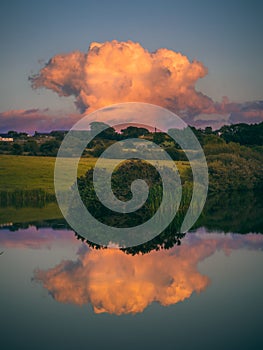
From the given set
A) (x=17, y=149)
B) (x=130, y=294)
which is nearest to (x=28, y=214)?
(x=130, y=294)

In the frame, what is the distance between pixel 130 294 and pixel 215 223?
10.0 m

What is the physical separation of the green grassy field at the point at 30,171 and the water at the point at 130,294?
15.4m

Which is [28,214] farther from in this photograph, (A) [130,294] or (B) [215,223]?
(A) [130,294]

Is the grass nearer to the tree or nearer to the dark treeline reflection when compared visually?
the dark treeline reflection

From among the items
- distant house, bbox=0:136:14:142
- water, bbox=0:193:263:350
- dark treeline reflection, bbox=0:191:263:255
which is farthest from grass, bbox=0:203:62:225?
distant house, bbox=0:136:14:142

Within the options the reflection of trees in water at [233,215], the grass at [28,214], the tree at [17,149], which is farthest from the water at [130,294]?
the tree at [17,149]

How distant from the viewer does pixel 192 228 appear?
1848 centimetres

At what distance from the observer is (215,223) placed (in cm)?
1989

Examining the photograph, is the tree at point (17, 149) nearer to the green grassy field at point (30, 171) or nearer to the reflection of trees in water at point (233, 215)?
the green grassy field at point (30, 171)

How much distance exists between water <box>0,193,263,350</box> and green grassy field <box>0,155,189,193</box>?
15405mm

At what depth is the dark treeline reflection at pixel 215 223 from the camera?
15.3 m

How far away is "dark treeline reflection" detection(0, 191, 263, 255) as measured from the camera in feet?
50.3

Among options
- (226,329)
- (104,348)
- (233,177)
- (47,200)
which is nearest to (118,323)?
(104,348)

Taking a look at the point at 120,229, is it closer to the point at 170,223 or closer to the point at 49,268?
the point at 170,223
